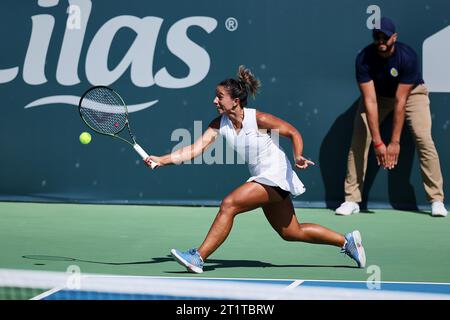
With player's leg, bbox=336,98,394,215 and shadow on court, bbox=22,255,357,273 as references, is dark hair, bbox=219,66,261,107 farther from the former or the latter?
player's leg, bbox=336,98,394,215

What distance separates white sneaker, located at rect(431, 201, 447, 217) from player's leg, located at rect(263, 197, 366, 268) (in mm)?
2783

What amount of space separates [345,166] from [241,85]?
135 inches

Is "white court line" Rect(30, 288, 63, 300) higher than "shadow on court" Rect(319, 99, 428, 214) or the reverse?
the reverse

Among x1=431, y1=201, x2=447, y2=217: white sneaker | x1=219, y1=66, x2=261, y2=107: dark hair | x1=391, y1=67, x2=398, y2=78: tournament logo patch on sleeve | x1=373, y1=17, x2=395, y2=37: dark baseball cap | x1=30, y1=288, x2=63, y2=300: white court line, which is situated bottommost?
x1=431, y1=201, x2=447, y2=217: white sneaker

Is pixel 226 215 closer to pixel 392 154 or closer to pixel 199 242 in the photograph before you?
pixel 199 242

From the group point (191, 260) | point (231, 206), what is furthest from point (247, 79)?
point (191, 260)

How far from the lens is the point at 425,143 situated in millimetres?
8961

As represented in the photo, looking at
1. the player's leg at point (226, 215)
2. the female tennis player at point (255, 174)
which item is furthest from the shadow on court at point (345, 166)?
the player's leg at point (226, 215)

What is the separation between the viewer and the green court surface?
6.20 metres

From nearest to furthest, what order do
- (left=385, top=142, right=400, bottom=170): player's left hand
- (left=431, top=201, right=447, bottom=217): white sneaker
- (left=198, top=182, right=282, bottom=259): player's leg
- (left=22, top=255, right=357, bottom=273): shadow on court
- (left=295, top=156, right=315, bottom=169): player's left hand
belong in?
1. (left=295, top=156, right=315, bottom=169): player's left hand
2. (left=198, top=182, right=282, bottom=259): player's leg
3. (left=22, top=255, right=357, bottom=273): shadow on court
4. (left=385, top=142, right=400, bottom=170): player's left hand
5. (left=431, top=201, right=447, bottom=217): white sneaker

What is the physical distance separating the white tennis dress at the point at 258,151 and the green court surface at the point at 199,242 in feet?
1.96

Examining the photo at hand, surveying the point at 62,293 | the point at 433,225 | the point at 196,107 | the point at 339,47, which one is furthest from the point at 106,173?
the point at 62,293

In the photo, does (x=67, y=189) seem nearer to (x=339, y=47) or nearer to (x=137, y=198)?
(x=137, y=198)

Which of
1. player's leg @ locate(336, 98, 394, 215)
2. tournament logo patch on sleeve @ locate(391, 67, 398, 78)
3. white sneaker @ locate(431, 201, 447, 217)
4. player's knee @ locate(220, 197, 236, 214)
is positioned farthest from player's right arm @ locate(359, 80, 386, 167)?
player's knee @ locate(220, 197, 236, 214)
